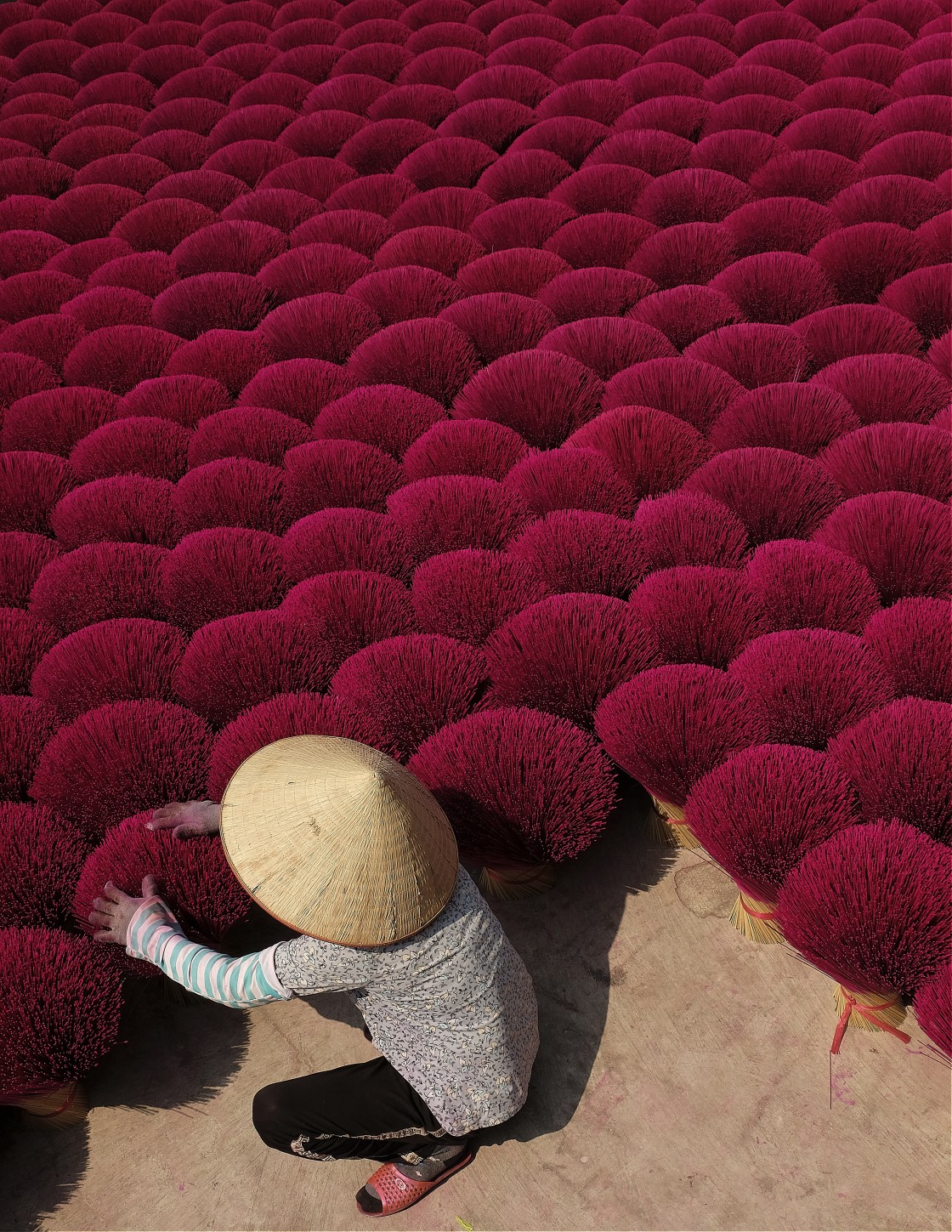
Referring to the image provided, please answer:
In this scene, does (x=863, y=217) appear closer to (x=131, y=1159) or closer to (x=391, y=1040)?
(x=391, y=1040)

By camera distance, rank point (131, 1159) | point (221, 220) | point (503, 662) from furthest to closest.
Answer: point (221, 220), point (503, 662), point (131, 1159)

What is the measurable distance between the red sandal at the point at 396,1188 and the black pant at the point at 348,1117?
0.02 meters

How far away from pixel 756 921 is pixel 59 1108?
725 mm

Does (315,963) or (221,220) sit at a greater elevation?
(221,220)

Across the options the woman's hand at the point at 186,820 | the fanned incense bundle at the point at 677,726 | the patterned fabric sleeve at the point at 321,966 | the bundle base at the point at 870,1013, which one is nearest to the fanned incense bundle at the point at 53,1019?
Answer: the woman's hand at the point at 186,820

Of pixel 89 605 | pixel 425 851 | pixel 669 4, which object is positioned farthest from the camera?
pixel 669 4

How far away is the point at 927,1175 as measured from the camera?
97 cm

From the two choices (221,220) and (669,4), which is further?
(669,4)

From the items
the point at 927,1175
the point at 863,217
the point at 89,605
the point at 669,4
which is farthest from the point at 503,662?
the point at 669,4

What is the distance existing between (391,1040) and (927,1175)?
49 cm

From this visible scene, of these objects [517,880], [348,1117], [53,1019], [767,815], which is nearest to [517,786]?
[517,880]

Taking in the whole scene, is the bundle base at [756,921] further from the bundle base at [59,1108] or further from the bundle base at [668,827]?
the bundle base at [59,1108]

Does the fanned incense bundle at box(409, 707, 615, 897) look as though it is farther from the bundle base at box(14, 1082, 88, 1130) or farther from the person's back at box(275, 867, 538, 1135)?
the bundle base at box(14, 1082, 88, 1130)

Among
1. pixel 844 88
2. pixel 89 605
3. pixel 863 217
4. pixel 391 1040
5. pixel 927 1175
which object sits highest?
pixel 844 88
